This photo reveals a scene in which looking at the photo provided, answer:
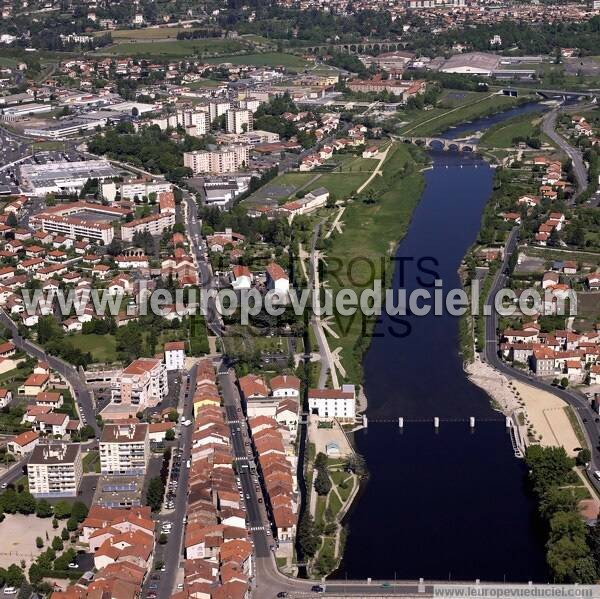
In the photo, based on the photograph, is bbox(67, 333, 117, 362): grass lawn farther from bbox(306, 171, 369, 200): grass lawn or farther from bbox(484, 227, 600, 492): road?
bbox(306, 171, 369, 200): grass lawn

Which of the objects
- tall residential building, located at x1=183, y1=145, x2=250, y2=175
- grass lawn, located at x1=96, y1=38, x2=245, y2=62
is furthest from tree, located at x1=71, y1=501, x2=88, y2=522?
grass lawn, located at x1=96, y1=38, x2=245, y2=62

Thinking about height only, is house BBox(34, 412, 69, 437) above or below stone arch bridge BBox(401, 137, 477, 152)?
above

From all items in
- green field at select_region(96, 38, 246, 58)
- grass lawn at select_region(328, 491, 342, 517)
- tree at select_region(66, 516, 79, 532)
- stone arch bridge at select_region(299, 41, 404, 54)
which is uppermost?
tree at select_region(66, 516, 79, 532)

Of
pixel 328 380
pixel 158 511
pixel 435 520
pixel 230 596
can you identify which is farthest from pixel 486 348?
pixel 230 596

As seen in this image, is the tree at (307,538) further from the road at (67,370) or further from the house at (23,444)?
the house at (23,444)

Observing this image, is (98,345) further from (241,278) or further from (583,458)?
(583,458)

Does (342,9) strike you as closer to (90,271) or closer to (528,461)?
(90,271)
